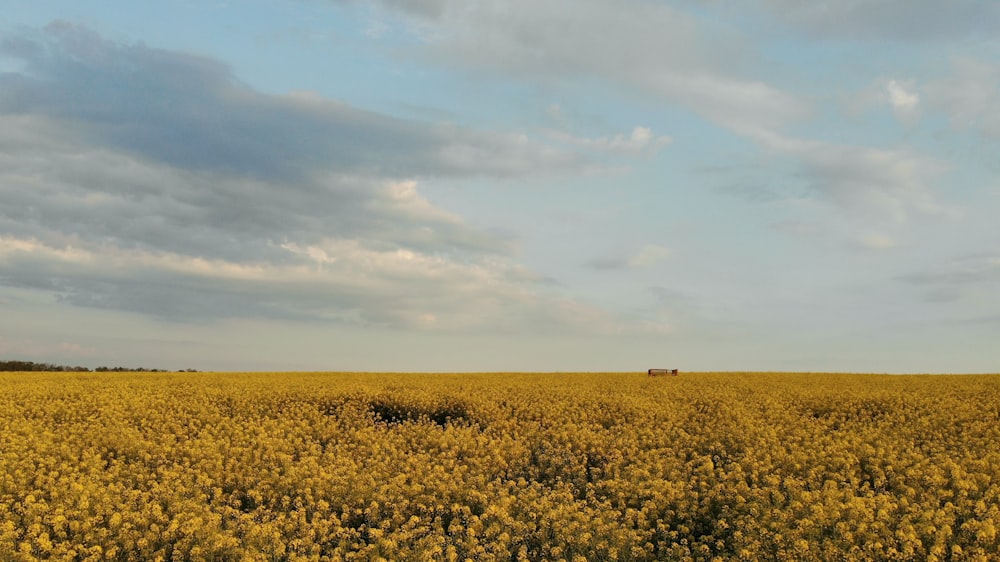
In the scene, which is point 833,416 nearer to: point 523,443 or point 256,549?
point 523,443

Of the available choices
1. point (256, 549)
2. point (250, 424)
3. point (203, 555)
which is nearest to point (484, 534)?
point (256, 549)

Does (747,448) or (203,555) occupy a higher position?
(747,448)

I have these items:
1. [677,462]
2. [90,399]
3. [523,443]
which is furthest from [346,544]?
[90,399]

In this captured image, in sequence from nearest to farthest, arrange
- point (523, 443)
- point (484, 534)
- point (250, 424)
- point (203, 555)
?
point (203, 555) → point (484, 534) → point (523, 443) → point (250, 424)

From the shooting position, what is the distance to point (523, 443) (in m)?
20.1

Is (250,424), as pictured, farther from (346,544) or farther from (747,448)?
(747,448)

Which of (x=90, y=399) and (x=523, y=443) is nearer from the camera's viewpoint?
(x=523, y=443)

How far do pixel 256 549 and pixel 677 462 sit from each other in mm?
9261

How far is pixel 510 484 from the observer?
1445cm

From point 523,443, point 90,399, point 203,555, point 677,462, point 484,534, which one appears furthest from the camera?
point 90,399

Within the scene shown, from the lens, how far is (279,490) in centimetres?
1506

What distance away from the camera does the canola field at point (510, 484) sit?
11.0m

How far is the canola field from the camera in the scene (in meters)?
11.0

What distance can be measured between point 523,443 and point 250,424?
8699 millimetres
